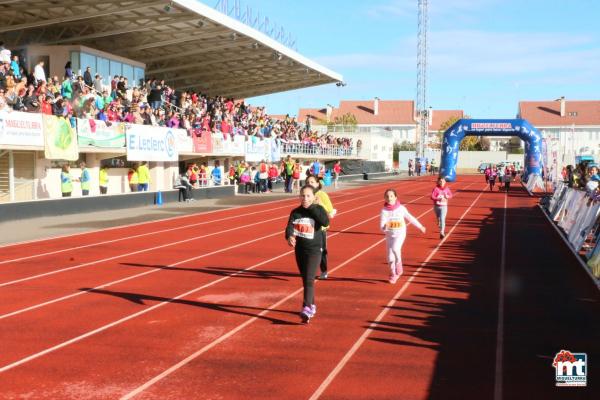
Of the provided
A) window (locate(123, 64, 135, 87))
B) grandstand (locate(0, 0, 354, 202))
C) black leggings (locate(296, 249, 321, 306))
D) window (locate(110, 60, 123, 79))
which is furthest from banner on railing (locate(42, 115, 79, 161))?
black leggings (locate(296, 249, 321, 306))

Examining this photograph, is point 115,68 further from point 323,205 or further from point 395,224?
point 395,224

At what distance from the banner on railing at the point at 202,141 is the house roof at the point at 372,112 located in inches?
4072

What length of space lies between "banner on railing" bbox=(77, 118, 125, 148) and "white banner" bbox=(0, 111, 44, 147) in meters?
2.44

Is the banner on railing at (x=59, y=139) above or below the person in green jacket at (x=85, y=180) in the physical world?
above

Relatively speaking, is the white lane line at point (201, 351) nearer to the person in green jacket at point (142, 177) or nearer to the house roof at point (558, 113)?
the person in green jacket at point (142, 177)

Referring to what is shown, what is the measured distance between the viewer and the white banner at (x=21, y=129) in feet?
68.2

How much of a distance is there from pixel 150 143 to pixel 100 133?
3895 millimetres

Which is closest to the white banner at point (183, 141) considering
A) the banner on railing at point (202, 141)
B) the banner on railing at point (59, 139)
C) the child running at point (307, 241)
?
the banner on railing at point (202, 141)

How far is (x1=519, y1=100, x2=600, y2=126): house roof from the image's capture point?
400 feet

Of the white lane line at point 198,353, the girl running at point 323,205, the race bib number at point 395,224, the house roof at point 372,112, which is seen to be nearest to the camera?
the white lane line at point 198,353

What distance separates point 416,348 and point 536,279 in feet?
16.8

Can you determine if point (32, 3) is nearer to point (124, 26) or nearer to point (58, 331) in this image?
point (124, 26)

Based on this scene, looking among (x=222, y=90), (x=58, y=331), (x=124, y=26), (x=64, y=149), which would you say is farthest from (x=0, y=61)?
(x=222, y=90)

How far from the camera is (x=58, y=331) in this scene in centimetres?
812
